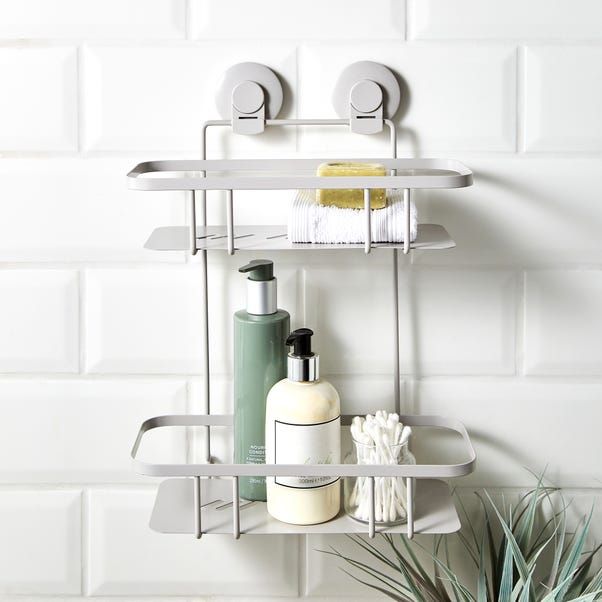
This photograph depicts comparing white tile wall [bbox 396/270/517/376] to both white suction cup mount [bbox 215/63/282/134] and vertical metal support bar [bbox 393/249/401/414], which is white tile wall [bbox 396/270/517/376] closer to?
vertical metal support bar [bbox 393/249/401/414]

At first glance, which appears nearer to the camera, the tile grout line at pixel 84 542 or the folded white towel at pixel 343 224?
the folded white towel at pixel 343 224

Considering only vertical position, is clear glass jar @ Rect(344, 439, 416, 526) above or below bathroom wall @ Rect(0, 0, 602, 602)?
below

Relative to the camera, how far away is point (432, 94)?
38.8 inches

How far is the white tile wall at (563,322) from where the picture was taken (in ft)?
3.33

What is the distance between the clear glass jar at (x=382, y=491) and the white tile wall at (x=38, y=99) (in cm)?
46

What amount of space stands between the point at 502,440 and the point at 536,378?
0.08 meters

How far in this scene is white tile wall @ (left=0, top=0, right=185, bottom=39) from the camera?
98 cm

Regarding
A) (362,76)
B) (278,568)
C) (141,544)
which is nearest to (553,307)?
(362,76)

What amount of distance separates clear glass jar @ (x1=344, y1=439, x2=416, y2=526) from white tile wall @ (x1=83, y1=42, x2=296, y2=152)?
0.34 meters

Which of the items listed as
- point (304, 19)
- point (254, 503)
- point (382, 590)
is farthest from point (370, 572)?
point (304, 19)

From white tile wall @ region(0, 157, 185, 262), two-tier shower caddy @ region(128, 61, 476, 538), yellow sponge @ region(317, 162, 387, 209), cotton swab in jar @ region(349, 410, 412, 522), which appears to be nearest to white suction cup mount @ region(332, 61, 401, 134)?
two-tier shower caddy @ region(128, 61, 476, 538)

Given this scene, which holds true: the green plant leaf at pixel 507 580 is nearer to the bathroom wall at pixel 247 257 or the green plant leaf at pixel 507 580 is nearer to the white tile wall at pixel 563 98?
the bathroom wall at pixel 247 257

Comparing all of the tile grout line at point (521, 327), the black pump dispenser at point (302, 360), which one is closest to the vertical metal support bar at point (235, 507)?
the black pump dispenser at point (302, 360)

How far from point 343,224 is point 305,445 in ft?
0.72
